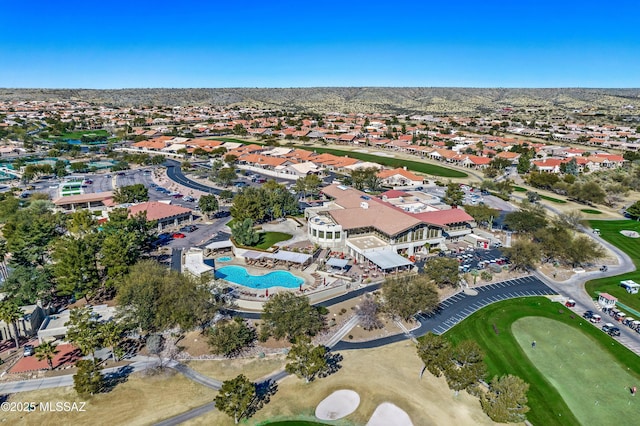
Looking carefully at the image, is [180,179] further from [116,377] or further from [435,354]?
[435,354]

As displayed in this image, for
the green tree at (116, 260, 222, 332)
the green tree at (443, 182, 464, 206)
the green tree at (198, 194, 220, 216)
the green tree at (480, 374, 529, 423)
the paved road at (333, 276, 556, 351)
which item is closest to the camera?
the green tree at (480, 374, 529, 423)

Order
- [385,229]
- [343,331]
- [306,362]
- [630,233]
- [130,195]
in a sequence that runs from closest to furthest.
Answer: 1. [306,362]
2. [343,331]
3. [385,229]
4. [630,233]
5. [130,195]

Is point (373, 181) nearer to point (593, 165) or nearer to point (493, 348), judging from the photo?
point (493, 348)

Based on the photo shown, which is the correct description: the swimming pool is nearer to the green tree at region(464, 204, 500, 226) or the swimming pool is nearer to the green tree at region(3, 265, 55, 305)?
the green tree at region(3, 265, 55, 305)

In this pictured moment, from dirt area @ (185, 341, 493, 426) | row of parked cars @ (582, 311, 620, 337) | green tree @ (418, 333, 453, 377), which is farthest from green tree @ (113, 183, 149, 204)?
row of parked cars @ (582, 311, 620, 337)

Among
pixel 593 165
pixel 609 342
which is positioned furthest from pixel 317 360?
pixel 593 165

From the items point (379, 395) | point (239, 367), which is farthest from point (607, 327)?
point (239, 367)

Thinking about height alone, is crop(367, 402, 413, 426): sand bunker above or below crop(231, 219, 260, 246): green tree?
below
